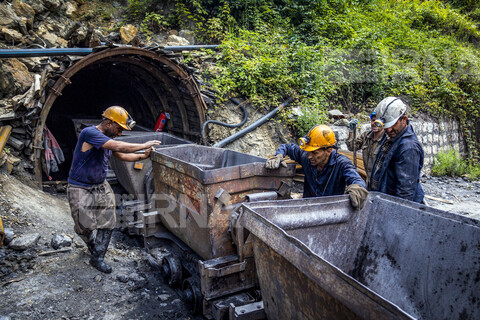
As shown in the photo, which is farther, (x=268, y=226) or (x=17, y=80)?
(x=17, y=80)

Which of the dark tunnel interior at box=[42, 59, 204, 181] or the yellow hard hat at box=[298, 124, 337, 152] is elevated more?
the dark tunnel interior at box=[42, 59, 204, 181]

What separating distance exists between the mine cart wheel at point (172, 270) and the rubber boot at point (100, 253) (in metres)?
0.89

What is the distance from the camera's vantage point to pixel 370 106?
9.52 m

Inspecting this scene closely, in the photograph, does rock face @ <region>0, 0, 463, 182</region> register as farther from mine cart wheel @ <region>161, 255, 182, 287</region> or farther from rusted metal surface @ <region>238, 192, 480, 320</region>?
rusted metal surface @ <region>238, 192, 480, 320</region>

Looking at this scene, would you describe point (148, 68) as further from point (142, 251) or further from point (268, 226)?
point (268, 226)

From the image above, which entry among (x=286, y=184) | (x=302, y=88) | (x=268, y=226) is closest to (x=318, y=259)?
(x=268, y=226)

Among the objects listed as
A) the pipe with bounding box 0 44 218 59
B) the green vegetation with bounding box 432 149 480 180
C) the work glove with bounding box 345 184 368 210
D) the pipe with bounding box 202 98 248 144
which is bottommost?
the green vegetation with bounding box 432 149 480 180

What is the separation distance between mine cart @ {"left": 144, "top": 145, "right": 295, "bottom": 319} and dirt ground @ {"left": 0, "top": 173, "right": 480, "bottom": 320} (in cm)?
41

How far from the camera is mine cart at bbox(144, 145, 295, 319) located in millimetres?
3334

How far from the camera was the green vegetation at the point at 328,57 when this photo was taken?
858 centimetres

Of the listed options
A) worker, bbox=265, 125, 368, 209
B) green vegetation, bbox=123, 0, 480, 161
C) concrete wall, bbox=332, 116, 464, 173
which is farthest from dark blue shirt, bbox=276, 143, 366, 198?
concrete wall, bbox=332, 116, 464, 173

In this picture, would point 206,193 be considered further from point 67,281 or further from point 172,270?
point 67,281

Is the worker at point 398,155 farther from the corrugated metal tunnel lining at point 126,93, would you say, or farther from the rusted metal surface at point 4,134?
the rusted metal surface at point 4,134

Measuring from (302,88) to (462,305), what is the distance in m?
6.92
